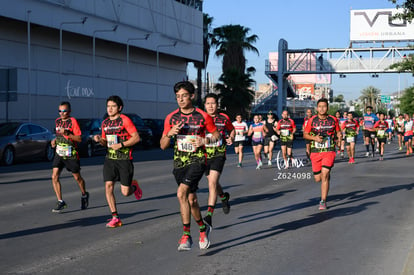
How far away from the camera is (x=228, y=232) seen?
8.08 m

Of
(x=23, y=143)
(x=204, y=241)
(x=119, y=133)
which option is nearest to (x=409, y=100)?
(x=23, y=143)

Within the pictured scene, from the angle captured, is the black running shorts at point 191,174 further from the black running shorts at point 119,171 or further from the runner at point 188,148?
the black running shorts at point 119,171

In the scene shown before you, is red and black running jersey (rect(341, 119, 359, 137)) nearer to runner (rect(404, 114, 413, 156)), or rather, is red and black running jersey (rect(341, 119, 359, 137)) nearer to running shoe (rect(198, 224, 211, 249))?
runner (rect(404, 114, 413, 156))

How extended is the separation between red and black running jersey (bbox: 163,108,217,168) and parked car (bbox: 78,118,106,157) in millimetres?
18119

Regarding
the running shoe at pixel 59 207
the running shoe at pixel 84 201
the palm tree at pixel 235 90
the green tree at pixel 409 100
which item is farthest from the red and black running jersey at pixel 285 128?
the palm tree at pixel 235 90

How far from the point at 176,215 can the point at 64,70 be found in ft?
90.5

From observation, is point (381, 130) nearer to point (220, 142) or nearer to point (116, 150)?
point (220, 142)

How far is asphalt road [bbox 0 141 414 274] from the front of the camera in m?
6.25

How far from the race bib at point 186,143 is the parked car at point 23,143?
14.5 meters

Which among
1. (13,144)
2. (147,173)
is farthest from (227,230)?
(13,144)

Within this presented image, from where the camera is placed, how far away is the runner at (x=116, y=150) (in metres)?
8.46

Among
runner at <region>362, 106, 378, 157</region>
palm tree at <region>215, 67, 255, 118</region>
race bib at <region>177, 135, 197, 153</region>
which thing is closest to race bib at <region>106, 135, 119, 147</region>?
race bib at <region>177, 135, 197, 153</region>

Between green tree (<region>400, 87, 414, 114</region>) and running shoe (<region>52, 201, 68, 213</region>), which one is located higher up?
green tree (<region>400, 87, 414, 114</region>)

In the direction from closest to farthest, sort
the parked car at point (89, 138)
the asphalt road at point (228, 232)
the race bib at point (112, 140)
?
1. the asphalt road at point (228, 232)
2. the race bib at point (112, 140)
3. the parked car at point (89, 138)
